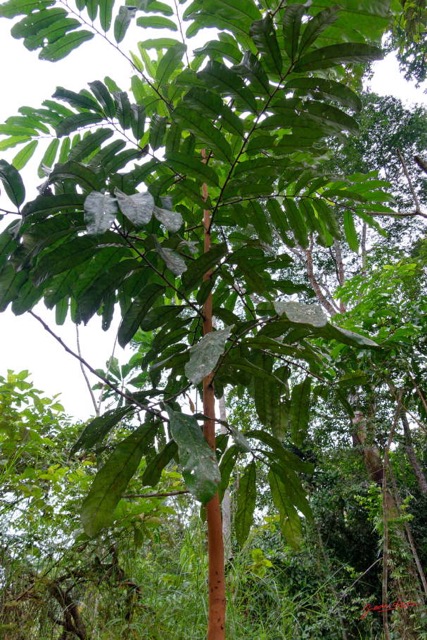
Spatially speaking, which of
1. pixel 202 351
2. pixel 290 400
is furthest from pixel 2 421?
pixel 202 351

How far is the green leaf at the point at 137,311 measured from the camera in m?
0.92

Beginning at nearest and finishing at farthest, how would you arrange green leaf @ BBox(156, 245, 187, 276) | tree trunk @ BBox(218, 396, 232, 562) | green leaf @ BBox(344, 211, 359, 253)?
green leaf @ BBox(156, 245, 187, 276)
green leaf @ BBox(344, 211, 359, 253)
tree trunk @ BBox(218, 396, 232, 562)

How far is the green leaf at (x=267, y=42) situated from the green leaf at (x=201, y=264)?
30 centimetres

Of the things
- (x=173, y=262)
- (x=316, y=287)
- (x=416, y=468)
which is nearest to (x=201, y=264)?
(x=173, y=262)

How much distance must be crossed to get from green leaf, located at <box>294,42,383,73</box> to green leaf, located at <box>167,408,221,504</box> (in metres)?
0.60

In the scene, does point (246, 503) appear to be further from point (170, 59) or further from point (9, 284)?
point (170, 59)

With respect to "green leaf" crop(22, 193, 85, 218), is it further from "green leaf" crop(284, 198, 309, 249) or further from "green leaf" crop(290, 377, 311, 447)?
"green leaf" crop(290, 377, 311, 447)

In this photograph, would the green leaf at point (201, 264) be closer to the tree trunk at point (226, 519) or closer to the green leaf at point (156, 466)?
the green leaf at point (156, 466)

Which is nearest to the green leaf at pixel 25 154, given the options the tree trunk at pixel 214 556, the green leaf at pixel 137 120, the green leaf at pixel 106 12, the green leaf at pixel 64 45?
the green leaf at pixel 64 45

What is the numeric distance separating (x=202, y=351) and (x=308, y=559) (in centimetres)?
463

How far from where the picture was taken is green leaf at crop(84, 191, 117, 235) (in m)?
0.55

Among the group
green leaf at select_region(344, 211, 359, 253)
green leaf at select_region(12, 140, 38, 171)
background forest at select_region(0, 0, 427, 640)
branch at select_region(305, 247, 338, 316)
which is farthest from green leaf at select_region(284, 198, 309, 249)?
branch at select_region(305, 247, 338, 316)

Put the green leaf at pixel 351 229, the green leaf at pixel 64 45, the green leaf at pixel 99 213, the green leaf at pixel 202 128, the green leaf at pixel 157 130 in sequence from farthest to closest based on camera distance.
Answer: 1. the green leaf at pixel 351 229
2. the green leaf at pixel 64 45
3. the green leaf at pixel 157 130
4. the green leaf at pixel 202 128
5. the green leaf at pixel 99 213

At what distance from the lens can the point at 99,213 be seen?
0.58 metres
